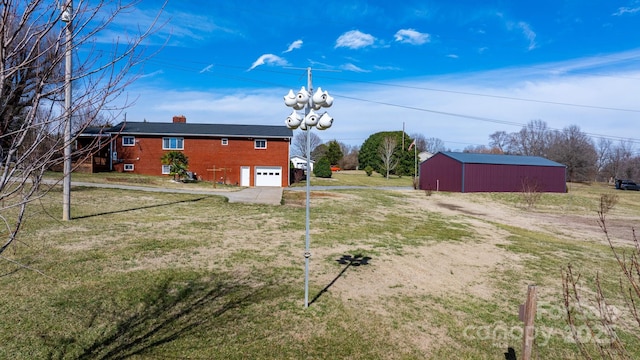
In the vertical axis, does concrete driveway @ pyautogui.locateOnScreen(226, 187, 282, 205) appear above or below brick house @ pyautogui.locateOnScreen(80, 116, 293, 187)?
below

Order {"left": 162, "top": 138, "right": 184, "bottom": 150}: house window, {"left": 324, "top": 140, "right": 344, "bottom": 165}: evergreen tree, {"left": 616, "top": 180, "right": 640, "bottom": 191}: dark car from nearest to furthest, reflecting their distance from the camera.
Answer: {"left": 162, "top": 138, "right": 184, "bottom": 150}: house window, {"left": 616, "top": 180, "right": 640, "bottom": 191}: dark car, {"left": 324, "top": 140, "right": 344, "bottom": 165}: evergreen tree

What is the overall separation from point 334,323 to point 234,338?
147 cm

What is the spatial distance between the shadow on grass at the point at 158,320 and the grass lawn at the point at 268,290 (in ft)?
0.07

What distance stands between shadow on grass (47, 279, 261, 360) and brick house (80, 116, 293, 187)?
24067mm

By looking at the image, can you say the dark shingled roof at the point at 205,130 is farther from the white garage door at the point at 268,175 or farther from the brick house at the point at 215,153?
the white garage door at the point at 268,175

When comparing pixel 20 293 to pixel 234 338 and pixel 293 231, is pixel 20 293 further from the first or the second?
pixel 293 231

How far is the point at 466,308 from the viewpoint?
5.81 meters

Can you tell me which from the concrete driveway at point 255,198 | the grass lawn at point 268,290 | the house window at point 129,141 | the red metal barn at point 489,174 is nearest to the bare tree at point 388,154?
the red metal barn at point 489,174

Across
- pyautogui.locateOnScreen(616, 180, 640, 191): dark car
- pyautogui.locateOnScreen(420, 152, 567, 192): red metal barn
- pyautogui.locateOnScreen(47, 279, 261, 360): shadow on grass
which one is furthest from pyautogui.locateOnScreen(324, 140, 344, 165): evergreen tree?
pyautogui.locateOnScreen(47, 279, 261, 360): shadow on grass

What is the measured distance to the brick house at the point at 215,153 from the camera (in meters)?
29.5

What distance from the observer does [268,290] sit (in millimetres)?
6027

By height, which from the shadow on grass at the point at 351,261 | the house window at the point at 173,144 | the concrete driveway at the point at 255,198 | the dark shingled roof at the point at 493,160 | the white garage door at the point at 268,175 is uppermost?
the house window at the point at 173,144

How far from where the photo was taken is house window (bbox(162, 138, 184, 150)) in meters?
29.6

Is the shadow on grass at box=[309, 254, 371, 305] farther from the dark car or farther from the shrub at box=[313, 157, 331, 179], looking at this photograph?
the dark car
